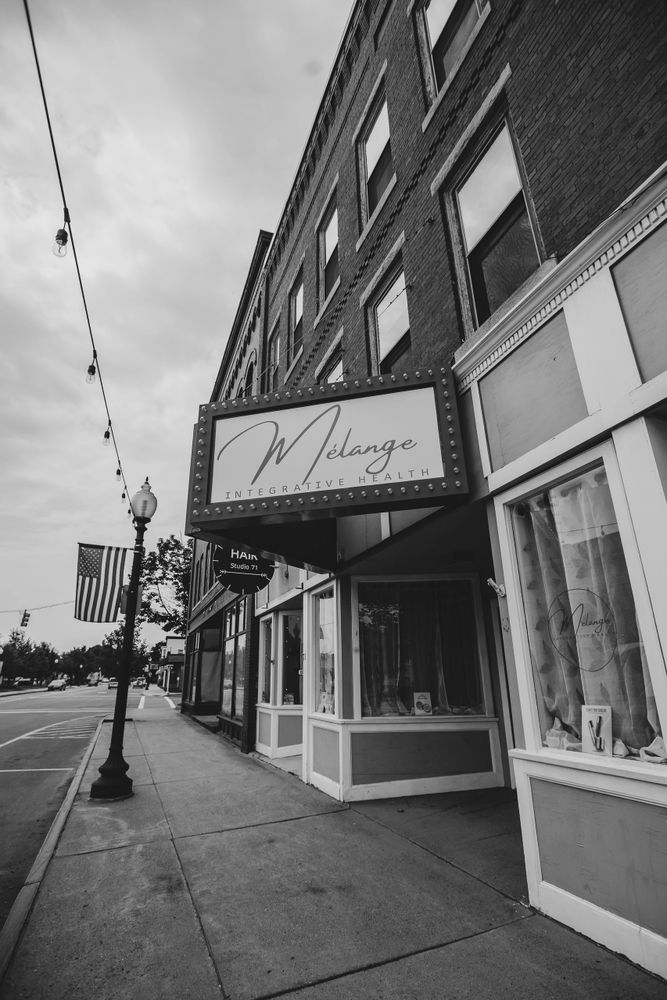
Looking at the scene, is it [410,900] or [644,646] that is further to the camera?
[410,900]

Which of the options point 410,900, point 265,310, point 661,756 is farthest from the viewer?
point 265,310

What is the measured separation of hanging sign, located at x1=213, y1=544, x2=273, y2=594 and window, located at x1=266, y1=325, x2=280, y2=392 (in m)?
6.08

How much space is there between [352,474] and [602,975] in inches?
147

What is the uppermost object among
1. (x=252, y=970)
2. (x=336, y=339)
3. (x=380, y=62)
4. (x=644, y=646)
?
(x=380, y=62)

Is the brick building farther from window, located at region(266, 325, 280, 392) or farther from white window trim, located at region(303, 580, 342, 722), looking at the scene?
window, located at region(266, 325, 280, 392)

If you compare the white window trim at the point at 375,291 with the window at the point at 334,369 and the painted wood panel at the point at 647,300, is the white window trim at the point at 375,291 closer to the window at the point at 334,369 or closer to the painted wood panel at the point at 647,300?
the window at the point at 334,369

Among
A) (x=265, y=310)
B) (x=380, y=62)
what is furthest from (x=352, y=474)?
(x=265, y=310)

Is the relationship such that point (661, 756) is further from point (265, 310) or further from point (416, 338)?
point (265, 310)

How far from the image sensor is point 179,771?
29.3 feet

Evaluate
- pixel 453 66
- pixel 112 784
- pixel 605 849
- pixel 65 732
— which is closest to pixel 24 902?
pixel 112 784

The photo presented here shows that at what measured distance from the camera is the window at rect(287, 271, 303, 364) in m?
12.5

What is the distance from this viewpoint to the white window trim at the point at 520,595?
10.2 ft

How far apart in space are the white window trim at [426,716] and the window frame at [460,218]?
351 cm

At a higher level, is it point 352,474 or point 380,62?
point 380,62
